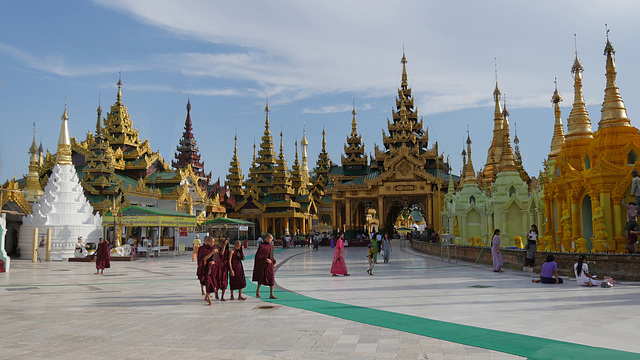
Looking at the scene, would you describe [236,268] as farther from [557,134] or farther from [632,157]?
[557,134]

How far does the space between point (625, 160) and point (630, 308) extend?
849 centimetres

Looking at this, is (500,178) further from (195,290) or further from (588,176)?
(195,290)

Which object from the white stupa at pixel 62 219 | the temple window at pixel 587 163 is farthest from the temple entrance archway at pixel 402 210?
the temple window at pixel 587 163

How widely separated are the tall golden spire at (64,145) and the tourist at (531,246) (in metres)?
23.0

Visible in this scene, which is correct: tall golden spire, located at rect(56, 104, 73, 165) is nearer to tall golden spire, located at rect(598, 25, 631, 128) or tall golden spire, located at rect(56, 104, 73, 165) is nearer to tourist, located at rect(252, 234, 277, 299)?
tourist, located at rect(252, 234, 277, 299)

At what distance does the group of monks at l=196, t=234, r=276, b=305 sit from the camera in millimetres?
9562

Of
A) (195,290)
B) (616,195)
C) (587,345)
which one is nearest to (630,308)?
(587,345)

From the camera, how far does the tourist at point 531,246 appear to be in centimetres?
1425

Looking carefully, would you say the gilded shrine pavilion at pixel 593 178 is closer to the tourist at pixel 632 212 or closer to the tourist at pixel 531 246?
A: the tourist at pixel 632 212

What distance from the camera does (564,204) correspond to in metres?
16.3

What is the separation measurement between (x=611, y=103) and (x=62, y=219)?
77.6ft

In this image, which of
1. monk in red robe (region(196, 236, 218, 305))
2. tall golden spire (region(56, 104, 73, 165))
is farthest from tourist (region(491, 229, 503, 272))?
tall golden spire (region(56, 104, 73, 165))

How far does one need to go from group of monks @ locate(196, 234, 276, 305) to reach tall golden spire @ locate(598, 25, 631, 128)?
1184 centimetres

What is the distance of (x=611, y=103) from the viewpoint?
52.4ft
